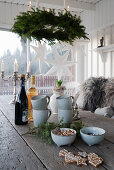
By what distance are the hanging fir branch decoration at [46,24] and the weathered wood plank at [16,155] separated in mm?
680

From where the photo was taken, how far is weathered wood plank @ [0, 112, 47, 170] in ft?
2.10

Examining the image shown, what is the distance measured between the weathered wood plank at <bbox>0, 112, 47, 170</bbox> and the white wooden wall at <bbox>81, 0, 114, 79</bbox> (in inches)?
104

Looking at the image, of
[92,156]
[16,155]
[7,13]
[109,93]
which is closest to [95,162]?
[92,156]

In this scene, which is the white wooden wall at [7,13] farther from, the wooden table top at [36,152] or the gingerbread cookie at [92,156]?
the gingerbread cookie at [92,156]

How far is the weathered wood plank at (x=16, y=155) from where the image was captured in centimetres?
64

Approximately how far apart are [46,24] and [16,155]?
0.82 meters

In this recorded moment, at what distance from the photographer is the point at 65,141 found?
2.52 feet

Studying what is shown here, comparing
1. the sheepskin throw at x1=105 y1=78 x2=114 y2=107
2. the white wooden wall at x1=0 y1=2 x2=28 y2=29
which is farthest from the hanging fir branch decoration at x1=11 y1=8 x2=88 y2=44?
the white wooden wall at x1=0 y1=2 x2=28 y2=29

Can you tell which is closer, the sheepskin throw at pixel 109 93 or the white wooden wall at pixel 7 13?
the sheepskin throw at pixel 109 93

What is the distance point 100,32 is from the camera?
352cm

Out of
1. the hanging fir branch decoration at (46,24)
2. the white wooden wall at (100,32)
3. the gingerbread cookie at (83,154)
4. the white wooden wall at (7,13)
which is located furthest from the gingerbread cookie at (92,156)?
the white wooden wall at (7,13)

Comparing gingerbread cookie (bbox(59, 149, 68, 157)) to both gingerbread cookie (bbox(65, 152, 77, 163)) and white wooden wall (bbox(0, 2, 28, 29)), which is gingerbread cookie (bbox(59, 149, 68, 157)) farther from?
white wooden wall (bbox(0, 2, 28, 29))

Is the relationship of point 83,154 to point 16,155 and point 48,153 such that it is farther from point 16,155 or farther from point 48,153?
point 16,155

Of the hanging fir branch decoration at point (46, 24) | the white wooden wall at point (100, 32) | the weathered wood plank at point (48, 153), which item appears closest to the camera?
the weathered wood plank at point (48, 153)
